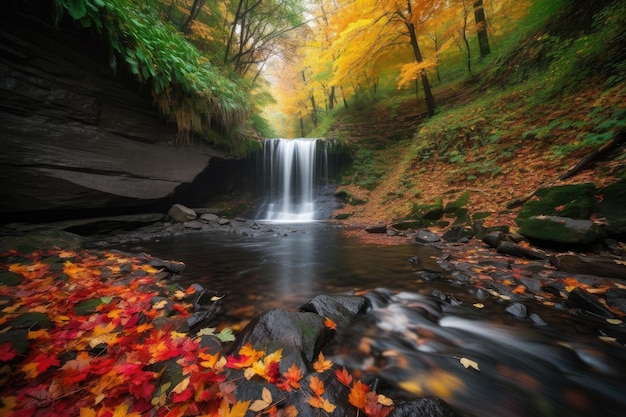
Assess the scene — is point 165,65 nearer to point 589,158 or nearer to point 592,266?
point 592,266

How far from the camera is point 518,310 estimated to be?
2.46 m

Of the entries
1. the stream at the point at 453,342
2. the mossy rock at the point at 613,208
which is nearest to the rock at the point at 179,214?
the stream at the point at 453,342

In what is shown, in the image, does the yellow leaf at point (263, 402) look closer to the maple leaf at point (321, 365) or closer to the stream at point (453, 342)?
the maple leaf at point (321, 365)

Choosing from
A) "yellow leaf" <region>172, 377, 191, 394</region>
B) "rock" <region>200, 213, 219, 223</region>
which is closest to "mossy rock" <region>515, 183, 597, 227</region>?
"yellow leaf" <region>172, 377, 191, 394</region>

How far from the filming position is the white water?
13.5 meters

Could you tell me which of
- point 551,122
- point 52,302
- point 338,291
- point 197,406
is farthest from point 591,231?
point 52,302

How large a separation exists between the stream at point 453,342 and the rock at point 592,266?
1000mm

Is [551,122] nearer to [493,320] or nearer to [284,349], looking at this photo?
[493,320]

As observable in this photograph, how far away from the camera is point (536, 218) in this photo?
4254mm

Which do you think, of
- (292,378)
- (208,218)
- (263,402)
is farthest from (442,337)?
(208,218)

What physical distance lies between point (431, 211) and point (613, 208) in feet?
11.3

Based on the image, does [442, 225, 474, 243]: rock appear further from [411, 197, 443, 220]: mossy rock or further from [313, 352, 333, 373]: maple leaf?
[313, 352, 333, 373]: maple leaf

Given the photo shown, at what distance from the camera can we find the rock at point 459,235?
5246 mm

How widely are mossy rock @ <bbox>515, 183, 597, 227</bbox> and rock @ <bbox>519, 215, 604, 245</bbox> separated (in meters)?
0.27
